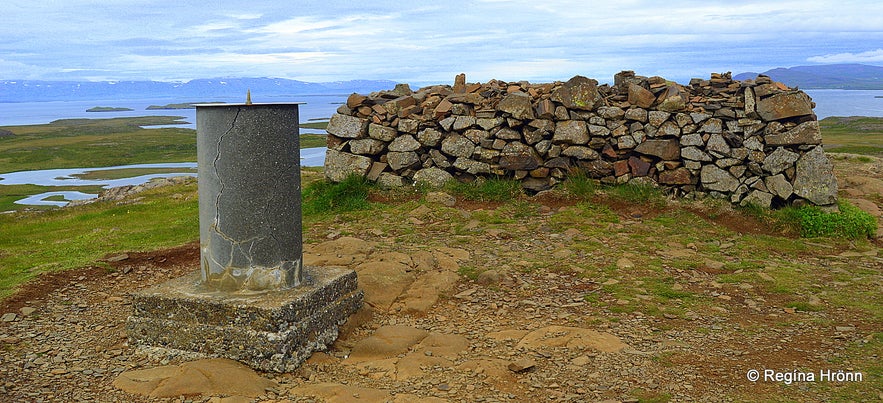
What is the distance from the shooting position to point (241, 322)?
6.14 meters

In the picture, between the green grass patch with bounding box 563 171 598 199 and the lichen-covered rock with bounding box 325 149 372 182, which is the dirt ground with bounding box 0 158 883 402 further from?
the lichen-covered rock with bounding box 325 149 372 182

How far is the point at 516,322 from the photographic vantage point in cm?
715

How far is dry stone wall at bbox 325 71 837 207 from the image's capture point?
462 inches

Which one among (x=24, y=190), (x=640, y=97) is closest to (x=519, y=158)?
(x=640, y=97)

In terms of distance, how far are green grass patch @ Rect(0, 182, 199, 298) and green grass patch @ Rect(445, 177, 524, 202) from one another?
501 centimetres

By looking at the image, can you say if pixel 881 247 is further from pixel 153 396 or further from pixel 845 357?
pixel 153 396

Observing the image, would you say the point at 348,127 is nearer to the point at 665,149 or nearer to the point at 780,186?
the point at 665,149

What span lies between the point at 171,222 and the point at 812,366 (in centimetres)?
1167

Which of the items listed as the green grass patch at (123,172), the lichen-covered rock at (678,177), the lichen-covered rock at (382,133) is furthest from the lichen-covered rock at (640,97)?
the green grass patch at (123,172)

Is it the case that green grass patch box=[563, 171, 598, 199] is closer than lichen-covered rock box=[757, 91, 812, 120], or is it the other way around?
lichen-covered rock box=[757, 91, 812, 120]

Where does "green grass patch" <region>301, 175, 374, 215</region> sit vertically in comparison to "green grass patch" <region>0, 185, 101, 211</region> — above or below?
above

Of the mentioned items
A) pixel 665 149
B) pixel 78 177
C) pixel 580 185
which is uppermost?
pixel 665 149

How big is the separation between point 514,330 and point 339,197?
6920 millimetres

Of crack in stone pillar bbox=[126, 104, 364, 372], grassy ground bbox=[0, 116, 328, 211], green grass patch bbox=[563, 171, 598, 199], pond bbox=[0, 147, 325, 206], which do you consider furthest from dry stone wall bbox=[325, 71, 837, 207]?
grassy ground bbox=[0, 116, 328, 211]
